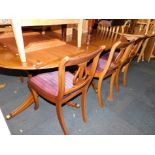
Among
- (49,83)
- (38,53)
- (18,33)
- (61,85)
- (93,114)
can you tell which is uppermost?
(18,33)

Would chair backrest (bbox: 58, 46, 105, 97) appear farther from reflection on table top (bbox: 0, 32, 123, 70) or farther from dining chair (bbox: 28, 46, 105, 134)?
reflection on table top (bbox: 0, 32, 123, 70)

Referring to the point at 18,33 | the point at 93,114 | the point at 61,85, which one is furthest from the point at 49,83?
the point at 93,114

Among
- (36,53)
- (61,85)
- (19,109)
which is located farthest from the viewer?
(19,109)

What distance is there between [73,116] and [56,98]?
554 millimetres

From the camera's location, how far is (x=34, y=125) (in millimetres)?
1498

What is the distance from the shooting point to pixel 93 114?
5.63ft

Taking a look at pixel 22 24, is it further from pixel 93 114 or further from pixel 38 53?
pixel 93 114

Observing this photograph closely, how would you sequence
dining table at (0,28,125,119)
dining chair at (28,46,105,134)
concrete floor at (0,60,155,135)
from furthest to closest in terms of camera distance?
1. concrete floor at (0,60,155,135)
2. dining chair at (28,46,105,134)
3. dining table at (0,28,125,119)

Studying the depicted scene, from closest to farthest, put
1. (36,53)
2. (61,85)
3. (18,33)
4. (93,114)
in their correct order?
1. (18,33)
2. (61,85)
3. (36,53)
4. (93,114)

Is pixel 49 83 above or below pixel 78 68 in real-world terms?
below

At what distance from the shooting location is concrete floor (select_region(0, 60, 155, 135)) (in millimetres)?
1491

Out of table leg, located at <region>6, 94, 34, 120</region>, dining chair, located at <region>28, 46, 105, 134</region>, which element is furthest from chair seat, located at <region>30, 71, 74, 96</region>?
table leg, located at <region>6, 94, 34, 120</region>
